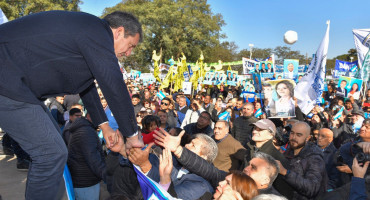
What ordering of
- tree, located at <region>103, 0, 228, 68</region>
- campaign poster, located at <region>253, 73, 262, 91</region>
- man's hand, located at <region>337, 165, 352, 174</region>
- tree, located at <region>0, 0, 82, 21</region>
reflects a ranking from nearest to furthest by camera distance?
man's hand, located at <region>337, 165, 352, 174</region>, campaign poster, located at <region>253, 73, 262, 91</region>, tree, located at <region>0, 0, 82, 21</region>, tree, located at <region>103, 0, 228, 68</region>

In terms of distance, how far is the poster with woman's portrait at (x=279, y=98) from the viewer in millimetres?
6469

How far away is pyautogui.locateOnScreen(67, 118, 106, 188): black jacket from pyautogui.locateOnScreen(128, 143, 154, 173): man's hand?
3.69 feet

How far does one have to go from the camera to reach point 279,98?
6590mm

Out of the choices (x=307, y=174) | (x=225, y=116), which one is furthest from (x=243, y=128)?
(x=307, y=174)

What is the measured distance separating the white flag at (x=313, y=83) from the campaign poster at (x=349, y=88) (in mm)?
4155

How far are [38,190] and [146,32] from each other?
38419mm

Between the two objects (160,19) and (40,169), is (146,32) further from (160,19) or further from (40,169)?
(40,169)

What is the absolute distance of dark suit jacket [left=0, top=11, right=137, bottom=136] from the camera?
1960mm

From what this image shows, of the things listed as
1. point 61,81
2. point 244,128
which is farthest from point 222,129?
point 61,81

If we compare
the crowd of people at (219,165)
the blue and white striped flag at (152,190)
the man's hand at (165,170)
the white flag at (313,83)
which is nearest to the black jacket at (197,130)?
the crowd of people at (219,165)

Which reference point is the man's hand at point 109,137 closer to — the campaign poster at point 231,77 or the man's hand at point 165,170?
the man's hand at point 165,170

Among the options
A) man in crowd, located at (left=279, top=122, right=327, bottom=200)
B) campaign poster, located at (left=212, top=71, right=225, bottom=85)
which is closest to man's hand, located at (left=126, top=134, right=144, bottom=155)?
man in crowd, located at (left=279, top=122, right=327, bottom=200)

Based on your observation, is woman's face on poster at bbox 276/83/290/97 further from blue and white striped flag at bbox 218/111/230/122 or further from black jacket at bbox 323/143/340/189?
black jacket at bbox 323/143/340/189

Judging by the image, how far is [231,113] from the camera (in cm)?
891
